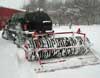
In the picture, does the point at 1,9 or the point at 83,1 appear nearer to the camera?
the point at 1,9

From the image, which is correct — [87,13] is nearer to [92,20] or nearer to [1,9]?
[92,20]

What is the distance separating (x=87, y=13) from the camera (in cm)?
6506

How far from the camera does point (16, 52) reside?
12734mm

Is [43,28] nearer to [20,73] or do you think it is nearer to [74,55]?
[74,55]

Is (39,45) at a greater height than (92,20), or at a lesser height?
greater

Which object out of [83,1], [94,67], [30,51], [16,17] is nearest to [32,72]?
[30,51]

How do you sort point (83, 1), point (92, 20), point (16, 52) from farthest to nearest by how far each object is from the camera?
point (83, 1) < point (92, 20) < point (16, 52)

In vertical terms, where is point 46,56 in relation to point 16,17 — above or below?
below

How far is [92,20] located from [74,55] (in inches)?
2088

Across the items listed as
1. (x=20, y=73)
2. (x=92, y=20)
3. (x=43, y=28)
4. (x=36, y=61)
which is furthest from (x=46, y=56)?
(x=92, y=20)

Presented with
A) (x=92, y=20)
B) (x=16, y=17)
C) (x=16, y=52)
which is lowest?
(x=92, y=20)

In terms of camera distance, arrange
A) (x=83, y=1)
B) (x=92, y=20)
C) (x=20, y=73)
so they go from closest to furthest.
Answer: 1. (x=20, y=73)
2. (x=92, y=20)
3. (x=83, y=1)

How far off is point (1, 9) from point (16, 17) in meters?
21.0

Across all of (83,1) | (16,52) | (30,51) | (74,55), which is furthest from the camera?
(83,1)
